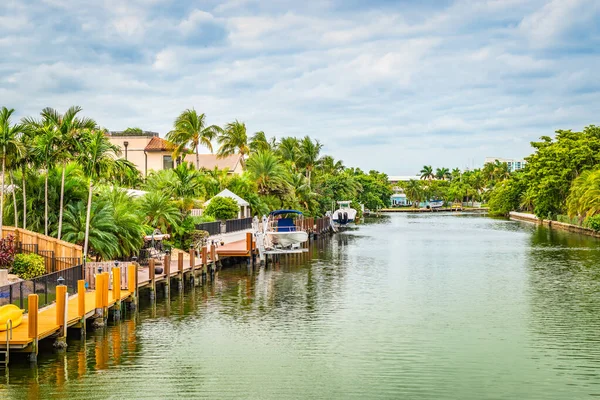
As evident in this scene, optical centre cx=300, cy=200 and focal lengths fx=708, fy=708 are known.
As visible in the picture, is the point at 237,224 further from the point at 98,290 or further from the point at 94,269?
the point at 98,290

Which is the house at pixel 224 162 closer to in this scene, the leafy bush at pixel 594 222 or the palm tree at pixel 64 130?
the leafy bush at pixel 594 222

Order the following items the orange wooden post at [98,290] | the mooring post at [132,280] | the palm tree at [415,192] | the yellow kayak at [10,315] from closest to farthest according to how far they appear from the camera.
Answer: the yellow kayak at [10,315] < the orange wooden post at [98,290] < the mooring post at [132,280] < the palm tree at [415,192]

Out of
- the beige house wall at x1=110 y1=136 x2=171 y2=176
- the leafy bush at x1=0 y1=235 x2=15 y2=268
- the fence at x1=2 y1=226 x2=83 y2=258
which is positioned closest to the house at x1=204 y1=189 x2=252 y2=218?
the beige house wall at x1=110 y1=136 x2=171 y2=176

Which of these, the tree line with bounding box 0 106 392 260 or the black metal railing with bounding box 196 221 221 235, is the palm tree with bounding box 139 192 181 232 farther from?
the black metal railing with bounding box 196 221 221 235

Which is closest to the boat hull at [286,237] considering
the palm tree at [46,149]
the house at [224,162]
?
the palm tree at [46,149]

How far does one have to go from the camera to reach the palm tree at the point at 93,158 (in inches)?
1147

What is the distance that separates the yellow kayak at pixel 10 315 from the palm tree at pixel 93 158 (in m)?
9.50

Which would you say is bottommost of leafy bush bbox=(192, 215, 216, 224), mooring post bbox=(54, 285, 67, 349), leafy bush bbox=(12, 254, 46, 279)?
mooring post bbox=(54, 285, 67, 349)

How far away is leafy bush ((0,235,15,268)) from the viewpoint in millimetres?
25844

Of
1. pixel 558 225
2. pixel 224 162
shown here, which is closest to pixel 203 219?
pixel 224 162

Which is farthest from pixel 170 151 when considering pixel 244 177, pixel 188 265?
pixel 188 265

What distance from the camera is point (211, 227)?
46.0 m

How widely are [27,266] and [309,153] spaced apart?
68.5 meters

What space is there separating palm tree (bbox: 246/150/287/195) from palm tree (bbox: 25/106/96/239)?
126ft
